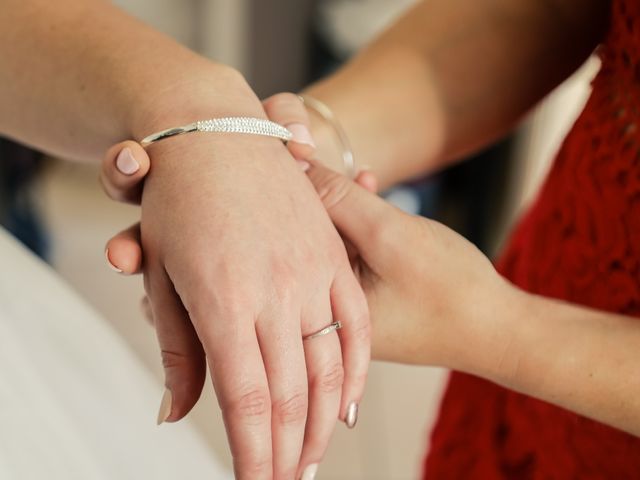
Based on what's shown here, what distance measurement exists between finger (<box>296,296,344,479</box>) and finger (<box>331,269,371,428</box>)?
1 centimetres

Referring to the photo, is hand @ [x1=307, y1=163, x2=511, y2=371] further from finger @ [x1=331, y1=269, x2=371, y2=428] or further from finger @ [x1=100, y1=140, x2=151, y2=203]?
finger @ [x1=100, y1=140, x2=151, y2=203]

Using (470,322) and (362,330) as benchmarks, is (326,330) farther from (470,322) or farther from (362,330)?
(470,322)

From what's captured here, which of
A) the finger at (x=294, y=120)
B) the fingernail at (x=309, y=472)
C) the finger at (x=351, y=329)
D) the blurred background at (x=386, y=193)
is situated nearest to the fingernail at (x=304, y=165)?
the finger at (x=294, y=120)

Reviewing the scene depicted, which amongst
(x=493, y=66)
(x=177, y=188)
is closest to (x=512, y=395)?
(x=493, y=66)

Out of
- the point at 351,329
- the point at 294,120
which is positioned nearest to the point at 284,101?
the point at 294,120

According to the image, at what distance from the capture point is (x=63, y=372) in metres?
0.66

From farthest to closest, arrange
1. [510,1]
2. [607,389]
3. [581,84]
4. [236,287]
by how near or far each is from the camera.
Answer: [581,84] → [510,1] → [607,389] → [236,287]

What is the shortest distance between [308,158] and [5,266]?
0.27 meters

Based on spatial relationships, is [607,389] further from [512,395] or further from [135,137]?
[135,137]

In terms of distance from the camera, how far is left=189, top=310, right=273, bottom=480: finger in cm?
55

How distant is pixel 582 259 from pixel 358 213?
255 mm

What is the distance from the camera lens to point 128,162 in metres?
0.61

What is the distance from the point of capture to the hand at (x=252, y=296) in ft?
1.84

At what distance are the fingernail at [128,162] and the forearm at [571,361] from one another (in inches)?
12.3
